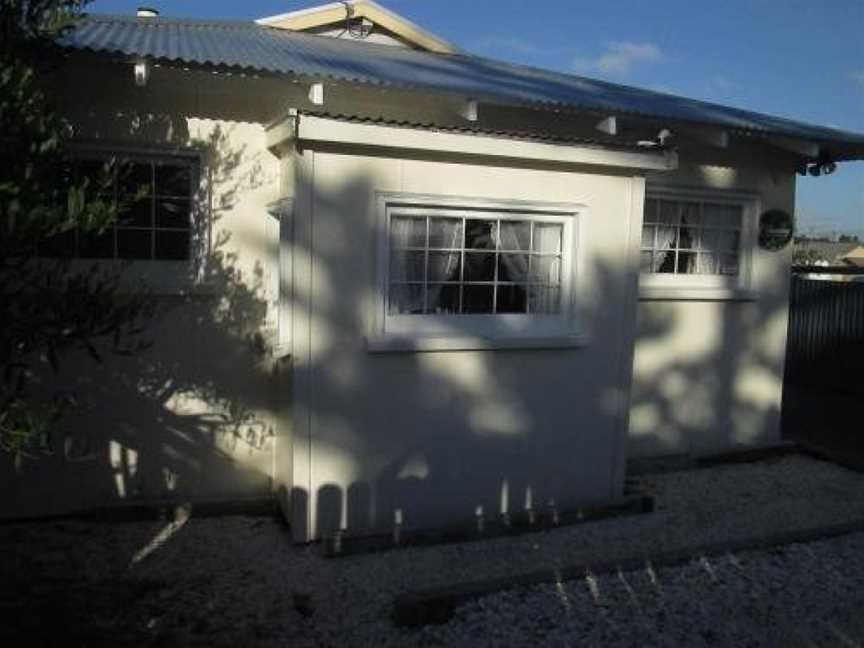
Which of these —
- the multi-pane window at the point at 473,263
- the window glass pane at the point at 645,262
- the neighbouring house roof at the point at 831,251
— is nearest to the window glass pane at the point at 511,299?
the multi-pane window at the point at 473,263

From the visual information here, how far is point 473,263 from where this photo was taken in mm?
5766

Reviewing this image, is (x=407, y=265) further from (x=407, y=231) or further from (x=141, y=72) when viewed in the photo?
(x=141, y=72)

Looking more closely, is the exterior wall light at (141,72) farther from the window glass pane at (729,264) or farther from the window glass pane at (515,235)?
the window glass pane at (729,264)

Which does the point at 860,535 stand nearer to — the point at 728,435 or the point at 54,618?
the point at 728,435

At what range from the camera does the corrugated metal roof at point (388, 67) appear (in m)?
5.66

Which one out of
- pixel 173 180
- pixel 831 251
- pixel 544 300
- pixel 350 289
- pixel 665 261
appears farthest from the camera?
pixel 831 251

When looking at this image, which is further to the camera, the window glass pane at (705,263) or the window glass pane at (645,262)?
the window glass pane at (705,263)

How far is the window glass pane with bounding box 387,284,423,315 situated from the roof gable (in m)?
5.73

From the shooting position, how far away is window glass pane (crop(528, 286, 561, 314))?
19.8 feet

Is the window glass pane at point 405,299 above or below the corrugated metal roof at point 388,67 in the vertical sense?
below

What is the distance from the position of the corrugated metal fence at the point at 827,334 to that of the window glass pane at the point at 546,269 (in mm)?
8517

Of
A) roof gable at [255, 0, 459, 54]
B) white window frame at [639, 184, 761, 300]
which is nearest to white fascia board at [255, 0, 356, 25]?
roof gable at [255, 0, 459, 54]

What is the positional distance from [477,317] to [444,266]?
49 cm

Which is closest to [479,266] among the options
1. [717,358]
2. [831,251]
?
[717,358]
